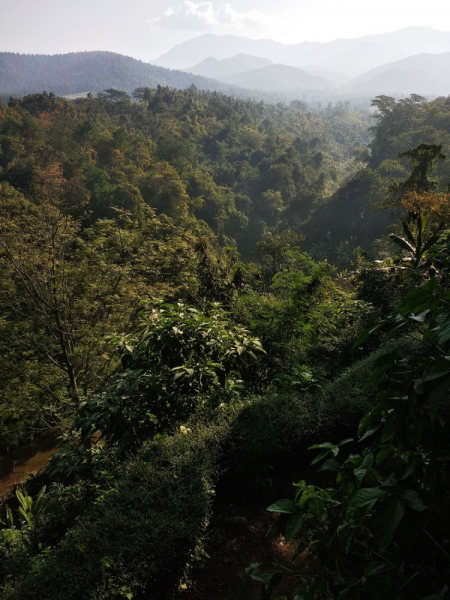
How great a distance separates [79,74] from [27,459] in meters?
170

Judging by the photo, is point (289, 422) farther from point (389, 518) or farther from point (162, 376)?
point (389, 518)

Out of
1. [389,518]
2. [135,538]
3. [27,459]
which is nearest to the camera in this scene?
[389,518]

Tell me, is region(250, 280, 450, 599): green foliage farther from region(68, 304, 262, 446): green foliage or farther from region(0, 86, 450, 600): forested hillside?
region(68, 304, 262, 446): green foliage

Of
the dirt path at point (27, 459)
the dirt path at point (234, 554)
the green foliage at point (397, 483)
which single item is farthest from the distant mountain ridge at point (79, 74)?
the green foliage at point (397, 483)

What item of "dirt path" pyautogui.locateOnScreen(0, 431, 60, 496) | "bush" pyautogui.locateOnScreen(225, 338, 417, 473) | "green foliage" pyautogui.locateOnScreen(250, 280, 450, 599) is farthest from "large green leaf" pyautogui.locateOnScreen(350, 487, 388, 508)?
"dirt path" pyautogui.locateOnScreen(0, 431, 60, 496)

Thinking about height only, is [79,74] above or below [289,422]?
above

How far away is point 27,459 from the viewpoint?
29.0 feet

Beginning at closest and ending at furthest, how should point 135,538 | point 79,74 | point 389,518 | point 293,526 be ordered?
point 389,518 → point 293,526 → point 135,538 → point 79,74

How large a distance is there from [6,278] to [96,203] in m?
18.2

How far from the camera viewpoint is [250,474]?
2668mm

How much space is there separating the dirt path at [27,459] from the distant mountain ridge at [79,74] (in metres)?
139

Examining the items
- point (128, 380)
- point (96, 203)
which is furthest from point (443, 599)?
point (96, 203)

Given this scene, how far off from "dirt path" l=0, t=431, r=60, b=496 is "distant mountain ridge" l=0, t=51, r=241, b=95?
457 feet

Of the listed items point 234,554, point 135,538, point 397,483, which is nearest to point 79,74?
point 135,538
